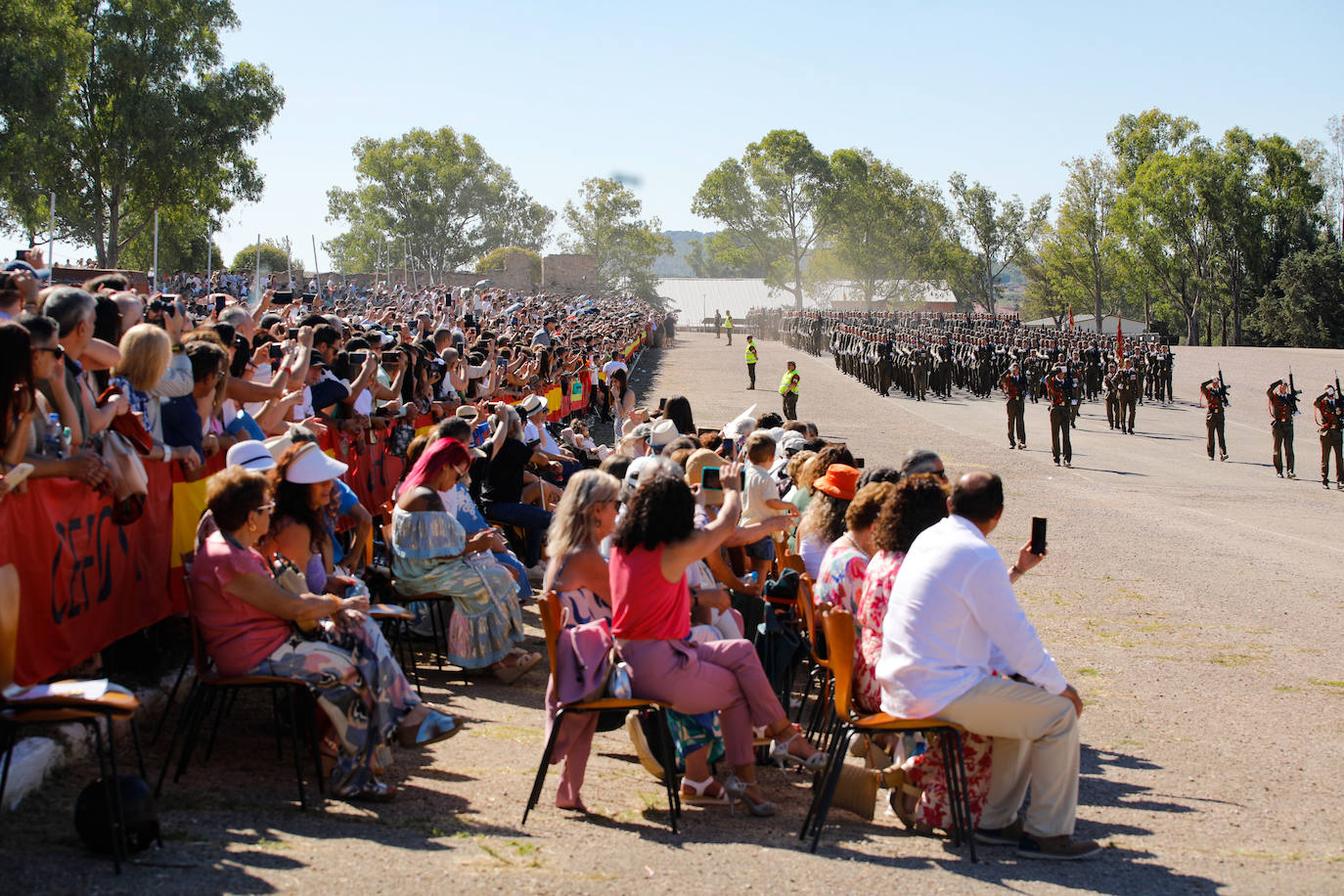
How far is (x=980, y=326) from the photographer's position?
58781mm

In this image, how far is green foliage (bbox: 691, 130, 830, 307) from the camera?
110 m

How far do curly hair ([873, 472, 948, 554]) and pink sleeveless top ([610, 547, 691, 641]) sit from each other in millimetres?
962

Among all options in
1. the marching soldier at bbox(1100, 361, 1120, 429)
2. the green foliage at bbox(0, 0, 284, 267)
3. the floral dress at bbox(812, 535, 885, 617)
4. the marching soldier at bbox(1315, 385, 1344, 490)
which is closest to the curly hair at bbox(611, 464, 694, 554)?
the floral dress at bbox(812, 535, 885, 617)

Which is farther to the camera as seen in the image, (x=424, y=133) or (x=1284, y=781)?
(x=424, y=133)

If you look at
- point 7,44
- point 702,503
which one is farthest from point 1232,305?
point 702,503

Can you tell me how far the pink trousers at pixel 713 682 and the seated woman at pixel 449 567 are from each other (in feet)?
7.41

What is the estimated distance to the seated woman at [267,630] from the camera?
4.67m

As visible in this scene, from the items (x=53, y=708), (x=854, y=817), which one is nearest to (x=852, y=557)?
(x=854, y=817)

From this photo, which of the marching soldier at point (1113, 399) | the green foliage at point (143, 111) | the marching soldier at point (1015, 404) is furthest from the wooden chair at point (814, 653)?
the green foliage at point (143, 111)

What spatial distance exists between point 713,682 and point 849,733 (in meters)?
0.58

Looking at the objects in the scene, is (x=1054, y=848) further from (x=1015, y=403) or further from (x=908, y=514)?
(x=1015, y=403)

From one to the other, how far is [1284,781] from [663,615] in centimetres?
334

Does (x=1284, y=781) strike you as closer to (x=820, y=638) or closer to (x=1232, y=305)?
(x=820, y=638)

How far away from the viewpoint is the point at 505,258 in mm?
94500
